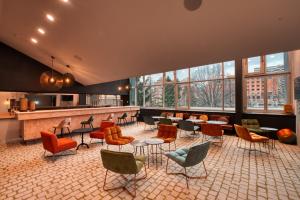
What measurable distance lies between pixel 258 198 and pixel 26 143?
23.9ft

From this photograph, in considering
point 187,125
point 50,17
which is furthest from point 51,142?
point 187,125

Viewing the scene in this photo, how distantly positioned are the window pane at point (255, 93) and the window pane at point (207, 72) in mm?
1521

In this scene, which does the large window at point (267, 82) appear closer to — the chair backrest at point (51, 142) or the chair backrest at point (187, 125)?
the chair backrest at point (187, 125)

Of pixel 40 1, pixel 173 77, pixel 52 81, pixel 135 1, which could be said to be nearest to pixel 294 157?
pixel 135 1

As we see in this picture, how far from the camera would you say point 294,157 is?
4.54 m

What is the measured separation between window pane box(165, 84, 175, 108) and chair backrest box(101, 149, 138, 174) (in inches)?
317

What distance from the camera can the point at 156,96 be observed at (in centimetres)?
1152

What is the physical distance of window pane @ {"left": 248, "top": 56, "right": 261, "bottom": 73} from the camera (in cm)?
719

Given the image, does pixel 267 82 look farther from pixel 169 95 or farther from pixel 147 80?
pixel 147 80

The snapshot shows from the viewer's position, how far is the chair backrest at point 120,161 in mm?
2656

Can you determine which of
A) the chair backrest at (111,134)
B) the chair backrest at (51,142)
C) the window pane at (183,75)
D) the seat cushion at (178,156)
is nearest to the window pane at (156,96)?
the window pane at (183,75)

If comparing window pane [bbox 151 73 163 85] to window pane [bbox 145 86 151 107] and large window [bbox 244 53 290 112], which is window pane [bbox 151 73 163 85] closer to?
window pane [bbox 145 86 151 107]

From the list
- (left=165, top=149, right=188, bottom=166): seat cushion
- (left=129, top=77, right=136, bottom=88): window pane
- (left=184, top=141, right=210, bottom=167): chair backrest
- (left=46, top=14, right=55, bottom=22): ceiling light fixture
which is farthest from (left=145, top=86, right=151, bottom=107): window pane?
(left=184, top=141, right=210, bottom=167): chair backrest

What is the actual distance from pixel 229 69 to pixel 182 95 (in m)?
3.04
